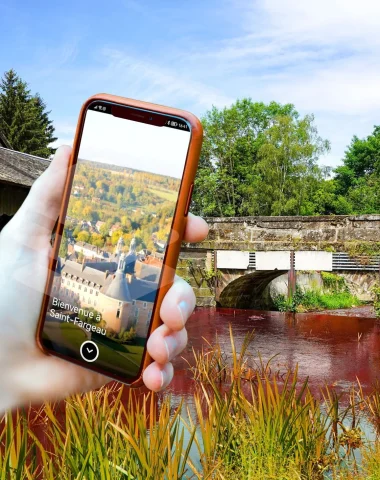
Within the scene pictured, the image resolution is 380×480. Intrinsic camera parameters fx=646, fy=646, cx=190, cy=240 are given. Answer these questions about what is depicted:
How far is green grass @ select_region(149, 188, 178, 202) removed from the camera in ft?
5.28

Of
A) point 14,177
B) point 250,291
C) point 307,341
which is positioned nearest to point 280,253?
point 250,291

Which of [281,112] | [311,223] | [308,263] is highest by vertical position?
[281,112]

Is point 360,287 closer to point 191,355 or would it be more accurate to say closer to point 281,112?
point 191,355

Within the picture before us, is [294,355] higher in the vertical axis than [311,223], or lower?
lower

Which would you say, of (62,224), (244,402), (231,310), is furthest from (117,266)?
(231,310)

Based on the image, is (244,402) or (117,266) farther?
(244,402)

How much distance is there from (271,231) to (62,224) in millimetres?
10420

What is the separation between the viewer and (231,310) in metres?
12.2

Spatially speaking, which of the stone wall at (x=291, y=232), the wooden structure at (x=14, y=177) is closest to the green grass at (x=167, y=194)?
the wooden structure at (x=14, y=177)

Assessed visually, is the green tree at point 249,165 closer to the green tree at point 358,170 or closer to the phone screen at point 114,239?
the green tree at point 358,170

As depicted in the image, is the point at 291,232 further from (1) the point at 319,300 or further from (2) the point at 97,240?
(2) the point at 97,240

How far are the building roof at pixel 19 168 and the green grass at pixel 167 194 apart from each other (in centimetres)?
639

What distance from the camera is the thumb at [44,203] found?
1.74 metres

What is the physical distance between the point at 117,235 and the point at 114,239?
0.01 meters
